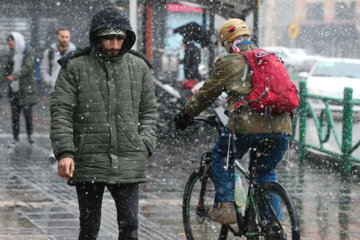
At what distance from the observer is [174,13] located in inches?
1230

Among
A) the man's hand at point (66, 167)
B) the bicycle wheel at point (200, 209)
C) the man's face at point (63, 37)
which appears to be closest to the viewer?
the man's hand at point (66, 167)

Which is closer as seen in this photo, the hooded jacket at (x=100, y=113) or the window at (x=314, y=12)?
the hooded jacket at (x=100, y=113)

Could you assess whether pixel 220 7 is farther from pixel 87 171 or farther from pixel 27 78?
pixel 87 171

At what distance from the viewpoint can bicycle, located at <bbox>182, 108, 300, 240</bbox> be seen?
4.88 m

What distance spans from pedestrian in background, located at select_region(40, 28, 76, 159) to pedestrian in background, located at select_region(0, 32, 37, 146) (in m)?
1.56

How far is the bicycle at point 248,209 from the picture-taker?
488 cm

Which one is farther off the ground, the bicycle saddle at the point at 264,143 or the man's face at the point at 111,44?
the man's face at the point at 111,44

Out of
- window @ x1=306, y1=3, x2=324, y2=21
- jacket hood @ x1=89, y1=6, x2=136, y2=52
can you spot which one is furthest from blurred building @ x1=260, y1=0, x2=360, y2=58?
jacket hood @ x1=89, y1=6, x2=136, y2=52

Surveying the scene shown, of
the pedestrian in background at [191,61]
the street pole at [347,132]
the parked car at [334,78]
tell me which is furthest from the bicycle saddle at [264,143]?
the parked car at [334,78]

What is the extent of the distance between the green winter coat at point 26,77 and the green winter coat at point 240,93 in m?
7.29

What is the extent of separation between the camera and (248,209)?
530cm

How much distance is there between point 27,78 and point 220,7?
17.1 ft

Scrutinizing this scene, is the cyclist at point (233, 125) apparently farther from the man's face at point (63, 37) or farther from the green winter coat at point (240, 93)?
the man's face at point (63, 37)

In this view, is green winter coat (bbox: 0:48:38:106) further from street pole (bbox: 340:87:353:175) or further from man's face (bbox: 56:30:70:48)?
street pole (bbox: 340:87:353:175)
